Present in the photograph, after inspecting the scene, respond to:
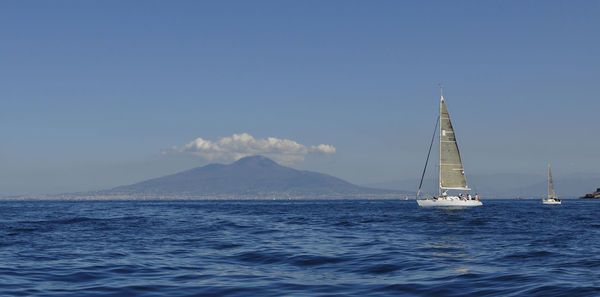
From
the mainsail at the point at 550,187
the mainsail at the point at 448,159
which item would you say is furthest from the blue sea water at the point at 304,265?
the mainsail at the point at 550,187

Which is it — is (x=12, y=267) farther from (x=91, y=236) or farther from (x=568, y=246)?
(x=568, y=246)

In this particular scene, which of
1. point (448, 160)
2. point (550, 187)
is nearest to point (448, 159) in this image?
point (448, 160)

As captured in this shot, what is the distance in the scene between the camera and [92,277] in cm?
2084

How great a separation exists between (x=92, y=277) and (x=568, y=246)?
79.9 ft

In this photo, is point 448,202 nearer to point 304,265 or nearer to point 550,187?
point 304,265

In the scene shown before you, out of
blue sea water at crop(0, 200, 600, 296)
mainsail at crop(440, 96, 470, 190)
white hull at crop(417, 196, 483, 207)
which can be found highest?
mainsail at crop(440, 96, 470, 190)

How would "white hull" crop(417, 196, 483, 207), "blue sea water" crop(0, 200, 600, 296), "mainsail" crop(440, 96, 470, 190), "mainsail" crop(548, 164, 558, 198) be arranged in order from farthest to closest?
1. "mainsail" crop(548, 164, 558, 198)
2. "mainsail" crop(440, 96, 470, 190)
3. "white hull" crop(417, 196, 483, 207)
4. "blue sea water" crop(0, 200, 600, 296)

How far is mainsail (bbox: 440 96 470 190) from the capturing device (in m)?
109

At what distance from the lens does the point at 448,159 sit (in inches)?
4313

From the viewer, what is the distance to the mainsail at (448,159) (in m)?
109

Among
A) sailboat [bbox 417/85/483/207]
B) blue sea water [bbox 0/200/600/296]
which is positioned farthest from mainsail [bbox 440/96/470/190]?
blue sea water [bbox 0/200/600/296]

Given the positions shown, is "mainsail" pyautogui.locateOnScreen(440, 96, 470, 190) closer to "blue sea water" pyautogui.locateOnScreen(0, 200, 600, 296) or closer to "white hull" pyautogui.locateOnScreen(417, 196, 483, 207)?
"white hull" pyautogui.locateOnScreen(417, 196, 483, 207)

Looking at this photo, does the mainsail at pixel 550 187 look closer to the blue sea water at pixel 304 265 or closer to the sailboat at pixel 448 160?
the sailboat at pixel 448 160

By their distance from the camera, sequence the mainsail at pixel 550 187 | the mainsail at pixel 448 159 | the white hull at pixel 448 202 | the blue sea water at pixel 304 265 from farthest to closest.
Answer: the mainsail at pixel 550 187, the mainsail at pixel 448 159, the white hull at pixel 448 202, the blue sea water at pixel 304 265
